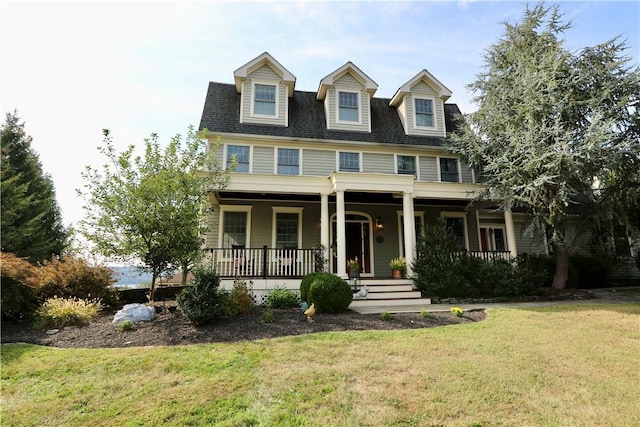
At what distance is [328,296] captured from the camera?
783cm

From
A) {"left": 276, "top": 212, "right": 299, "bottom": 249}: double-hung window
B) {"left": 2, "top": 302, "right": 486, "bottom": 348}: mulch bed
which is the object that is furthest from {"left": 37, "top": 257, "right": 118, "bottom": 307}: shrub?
{"left": 276, "top": 212, "right": 299, "bottom": 249}: double-hung window

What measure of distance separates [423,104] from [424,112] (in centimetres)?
39

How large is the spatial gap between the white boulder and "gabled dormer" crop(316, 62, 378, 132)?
9.78m

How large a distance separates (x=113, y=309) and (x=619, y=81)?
17145 mm

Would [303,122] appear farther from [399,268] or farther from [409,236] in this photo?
[399,268]

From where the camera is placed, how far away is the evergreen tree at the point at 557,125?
31.8 ft

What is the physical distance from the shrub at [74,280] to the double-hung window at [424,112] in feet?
43.6

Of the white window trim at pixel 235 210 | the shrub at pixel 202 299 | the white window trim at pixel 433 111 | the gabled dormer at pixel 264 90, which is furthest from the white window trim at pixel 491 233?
the shrub at pixel 202 299

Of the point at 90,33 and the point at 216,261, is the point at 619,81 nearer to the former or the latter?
the point at 216,261

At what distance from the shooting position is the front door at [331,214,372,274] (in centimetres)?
1311

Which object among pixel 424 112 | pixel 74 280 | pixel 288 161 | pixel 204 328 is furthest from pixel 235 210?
pixel 424 112

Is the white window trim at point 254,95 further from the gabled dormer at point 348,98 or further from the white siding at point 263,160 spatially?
the gabled dormer at point 348,98

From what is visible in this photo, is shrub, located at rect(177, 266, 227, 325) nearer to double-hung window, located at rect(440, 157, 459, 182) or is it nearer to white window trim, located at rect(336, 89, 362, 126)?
white window trim, located at rect(336, 89, 362, 126)

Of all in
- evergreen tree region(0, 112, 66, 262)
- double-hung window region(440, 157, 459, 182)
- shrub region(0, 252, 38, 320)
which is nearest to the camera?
shrub region(0, 252, 38, 320)
